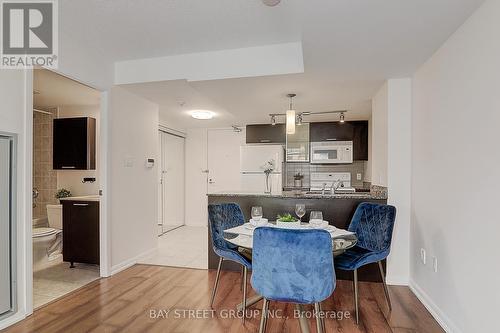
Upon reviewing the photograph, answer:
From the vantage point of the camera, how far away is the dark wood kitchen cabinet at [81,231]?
3262 mm

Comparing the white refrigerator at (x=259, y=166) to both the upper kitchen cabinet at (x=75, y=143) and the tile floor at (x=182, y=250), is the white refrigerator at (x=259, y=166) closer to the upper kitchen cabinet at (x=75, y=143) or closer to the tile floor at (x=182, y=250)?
the tile floor at (x=182, y=250)

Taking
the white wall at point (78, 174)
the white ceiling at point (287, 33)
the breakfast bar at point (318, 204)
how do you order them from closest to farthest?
the white ceiling at point (287, 33) < the breakfast bar at point (318, 204) < the white wall at point (78, 174)

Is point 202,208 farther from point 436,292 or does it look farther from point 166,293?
point 436,292

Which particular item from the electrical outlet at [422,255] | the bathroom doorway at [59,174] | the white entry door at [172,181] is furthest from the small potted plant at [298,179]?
the bathroom doorway at [59,174]

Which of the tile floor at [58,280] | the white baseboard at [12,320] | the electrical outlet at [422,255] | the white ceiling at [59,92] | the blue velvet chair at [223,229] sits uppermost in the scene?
the white ceiling at [59,92]

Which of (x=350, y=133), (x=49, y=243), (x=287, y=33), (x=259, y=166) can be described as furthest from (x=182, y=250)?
(x=350, y=133)

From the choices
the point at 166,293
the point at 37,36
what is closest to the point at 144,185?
the point at 166,293

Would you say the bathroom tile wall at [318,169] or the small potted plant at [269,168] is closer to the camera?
the small potted plant at [269,168]

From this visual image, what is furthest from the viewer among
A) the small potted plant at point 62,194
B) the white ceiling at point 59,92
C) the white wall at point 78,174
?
the white wall at point 78,174

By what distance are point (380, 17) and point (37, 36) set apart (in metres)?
2.81

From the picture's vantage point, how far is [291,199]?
3193mm

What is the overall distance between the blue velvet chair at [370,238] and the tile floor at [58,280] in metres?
2.66

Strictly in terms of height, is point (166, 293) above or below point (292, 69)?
below

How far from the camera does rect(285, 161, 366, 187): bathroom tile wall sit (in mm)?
5328
